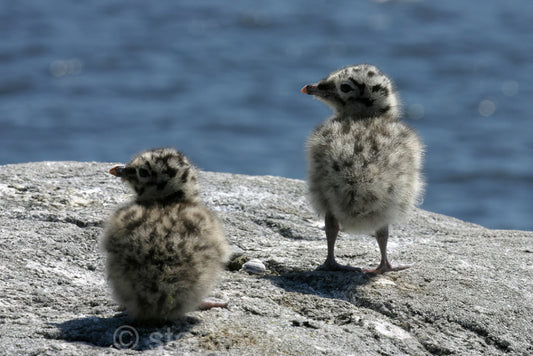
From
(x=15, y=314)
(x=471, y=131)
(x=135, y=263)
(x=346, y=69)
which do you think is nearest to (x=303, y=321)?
(x=135, y=263)

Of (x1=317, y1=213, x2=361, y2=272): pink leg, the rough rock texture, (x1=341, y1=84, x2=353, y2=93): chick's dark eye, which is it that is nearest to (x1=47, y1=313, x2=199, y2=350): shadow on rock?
the rough rock texture

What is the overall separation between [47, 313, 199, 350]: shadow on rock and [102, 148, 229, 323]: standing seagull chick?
0.07 m

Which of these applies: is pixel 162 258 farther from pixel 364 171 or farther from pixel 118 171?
pixel 364 171

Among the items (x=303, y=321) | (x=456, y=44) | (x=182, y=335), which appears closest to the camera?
(x=182, y=335)

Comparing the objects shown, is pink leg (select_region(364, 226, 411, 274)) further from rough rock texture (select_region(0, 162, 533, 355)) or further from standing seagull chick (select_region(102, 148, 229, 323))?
standing seagull chick (select_region(102, 148, 229, 323))

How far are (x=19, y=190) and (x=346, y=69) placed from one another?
3088mm

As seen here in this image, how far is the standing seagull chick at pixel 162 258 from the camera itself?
528 cm

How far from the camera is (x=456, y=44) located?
2859 centimetres

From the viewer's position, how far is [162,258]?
207 inches

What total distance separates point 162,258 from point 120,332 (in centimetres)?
51

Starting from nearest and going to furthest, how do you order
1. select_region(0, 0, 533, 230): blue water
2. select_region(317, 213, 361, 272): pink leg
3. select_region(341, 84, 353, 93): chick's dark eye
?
select_region(317, 213, 361, 272): pink leg
select_region(341, 84, 353, 93): chick's dark eye
select_region(0, 0, 533, 230): blue water

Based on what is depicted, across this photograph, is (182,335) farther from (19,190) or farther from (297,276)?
(19,190)

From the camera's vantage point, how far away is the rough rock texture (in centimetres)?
528

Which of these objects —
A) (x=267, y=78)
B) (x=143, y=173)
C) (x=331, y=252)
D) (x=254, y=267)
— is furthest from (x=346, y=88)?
(x=267, y=78)
